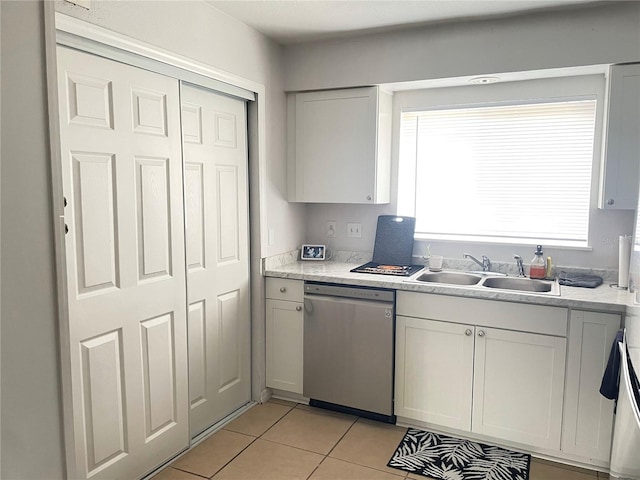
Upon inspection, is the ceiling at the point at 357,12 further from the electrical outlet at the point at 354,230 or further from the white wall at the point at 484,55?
the electrical outlet at the point at 354,230

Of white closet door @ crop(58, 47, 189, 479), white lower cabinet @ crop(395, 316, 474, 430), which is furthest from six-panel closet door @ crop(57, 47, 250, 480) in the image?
white lower cabinet @ crop(395, 316, 474, 430)

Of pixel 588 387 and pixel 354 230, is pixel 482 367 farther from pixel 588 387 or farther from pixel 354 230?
pixel 354 230

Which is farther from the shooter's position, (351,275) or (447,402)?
(351,275)

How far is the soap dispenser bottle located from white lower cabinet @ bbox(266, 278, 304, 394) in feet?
4.79

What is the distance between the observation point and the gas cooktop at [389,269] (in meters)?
A: 3.15

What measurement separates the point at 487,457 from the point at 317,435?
96cm

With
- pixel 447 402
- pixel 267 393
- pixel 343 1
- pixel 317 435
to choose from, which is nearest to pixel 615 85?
pixel 343 1

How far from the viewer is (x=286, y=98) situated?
11.5 ft

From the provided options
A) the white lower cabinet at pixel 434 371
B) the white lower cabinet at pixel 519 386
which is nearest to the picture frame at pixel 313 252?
the white lower cabinet at pixel 434 371

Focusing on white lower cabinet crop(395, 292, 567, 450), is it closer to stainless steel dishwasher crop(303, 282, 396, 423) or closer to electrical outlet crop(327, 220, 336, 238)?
stainless steel dishwasher crop(303, 282, 396, 423)

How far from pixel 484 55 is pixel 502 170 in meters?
0.77

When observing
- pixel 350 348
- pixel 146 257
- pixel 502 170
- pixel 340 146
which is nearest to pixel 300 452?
pixel 350 348

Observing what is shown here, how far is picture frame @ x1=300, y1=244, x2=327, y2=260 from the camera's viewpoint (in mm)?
3639

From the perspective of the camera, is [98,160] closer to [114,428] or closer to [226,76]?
[226,76]
